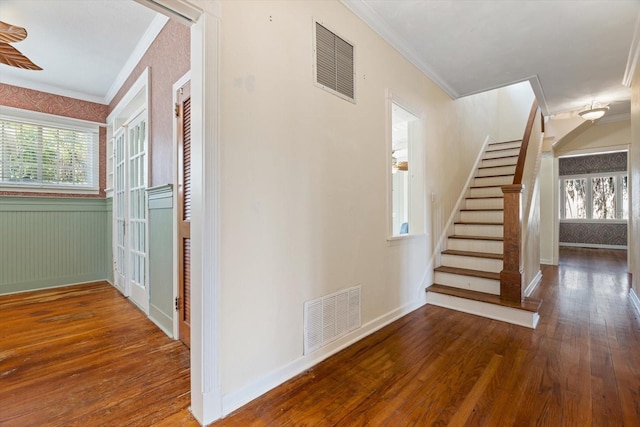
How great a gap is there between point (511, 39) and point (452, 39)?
22.3 inches

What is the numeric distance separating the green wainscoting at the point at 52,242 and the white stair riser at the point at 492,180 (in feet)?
19.8

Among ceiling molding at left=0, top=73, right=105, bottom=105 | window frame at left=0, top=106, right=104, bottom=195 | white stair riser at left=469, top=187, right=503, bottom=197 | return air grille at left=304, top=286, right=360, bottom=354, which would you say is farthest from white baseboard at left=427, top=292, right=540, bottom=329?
ceiling molding at left=0, top=73, right=105, bottom=105

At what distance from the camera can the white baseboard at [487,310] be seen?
264 centimetres

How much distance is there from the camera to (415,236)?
3121 mm

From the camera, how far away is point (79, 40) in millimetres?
2943

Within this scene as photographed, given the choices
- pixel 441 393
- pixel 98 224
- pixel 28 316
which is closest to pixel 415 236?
pixel 441 393

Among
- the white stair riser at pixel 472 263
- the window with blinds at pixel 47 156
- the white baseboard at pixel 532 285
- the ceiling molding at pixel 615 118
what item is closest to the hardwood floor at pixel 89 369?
the window with blinds at pixel 47 156

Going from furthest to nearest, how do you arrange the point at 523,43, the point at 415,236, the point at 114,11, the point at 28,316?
the point at 415,236 < the point at 28,316 < the point at 523,43 < the point at 114,11

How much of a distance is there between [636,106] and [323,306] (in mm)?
4306

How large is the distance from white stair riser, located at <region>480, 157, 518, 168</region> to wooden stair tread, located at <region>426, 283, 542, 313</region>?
2.80 metres

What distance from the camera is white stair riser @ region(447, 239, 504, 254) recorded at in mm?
3461

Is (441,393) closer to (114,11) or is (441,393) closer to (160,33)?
(160,33)

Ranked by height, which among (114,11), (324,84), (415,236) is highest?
(114,11)

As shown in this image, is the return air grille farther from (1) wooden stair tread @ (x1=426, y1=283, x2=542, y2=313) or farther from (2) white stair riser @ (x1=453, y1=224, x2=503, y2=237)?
(2) white stair riser @ (x1=453, y1=224, x2=503, y2=237)
